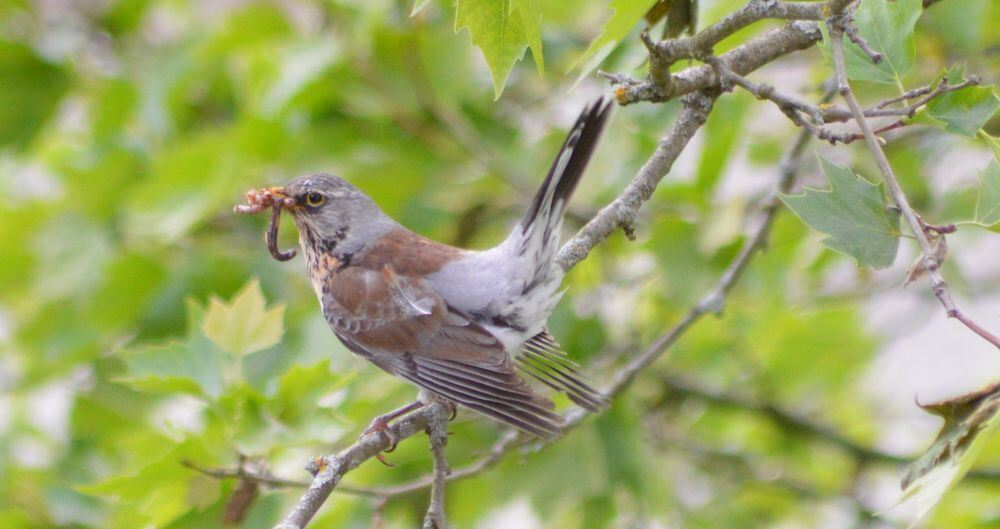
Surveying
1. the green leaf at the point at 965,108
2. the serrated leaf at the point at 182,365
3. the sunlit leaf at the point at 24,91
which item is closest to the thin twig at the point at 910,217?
the green leaf at the point at 965,108

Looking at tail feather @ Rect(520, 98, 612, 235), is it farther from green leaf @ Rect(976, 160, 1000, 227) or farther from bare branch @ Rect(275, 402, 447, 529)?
green leaf @ Rect(976, 160, 1000, 227)

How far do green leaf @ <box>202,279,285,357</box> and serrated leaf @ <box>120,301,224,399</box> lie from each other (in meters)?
0.06

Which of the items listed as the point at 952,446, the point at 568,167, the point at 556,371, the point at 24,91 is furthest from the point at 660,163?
the point at 24,91

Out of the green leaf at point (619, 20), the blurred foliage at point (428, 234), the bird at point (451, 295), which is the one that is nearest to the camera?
the green leaf at point (619, 20)

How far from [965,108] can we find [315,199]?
250 cm

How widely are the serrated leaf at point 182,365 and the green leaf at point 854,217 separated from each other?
1710mm

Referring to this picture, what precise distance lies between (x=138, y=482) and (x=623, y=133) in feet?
7.65

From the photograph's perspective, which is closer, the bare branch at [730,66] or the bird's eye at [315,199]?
the bare branch at [730,66]

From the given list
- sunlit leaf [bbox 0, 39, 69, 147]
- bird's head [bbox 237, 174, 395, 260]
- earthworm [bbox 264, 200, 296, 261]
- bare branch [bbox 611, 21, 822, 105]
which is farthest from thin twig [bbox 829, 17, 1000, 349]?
sunlit leaf [bbox 0, 39, 69, 147]

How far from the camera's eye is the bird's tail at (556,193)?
3.08 m

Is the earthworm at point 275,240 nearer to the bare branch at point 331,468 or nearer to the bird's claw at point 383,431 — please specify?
the bird's claw at point 383,431

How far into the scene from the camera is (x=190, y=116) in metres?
5.11

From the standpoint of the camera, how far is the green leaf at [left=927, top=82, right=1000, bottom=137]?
211 centimetres

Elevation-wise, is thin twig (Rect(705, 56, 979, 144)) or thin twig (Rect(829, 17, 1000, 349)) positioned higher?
thin twig (Rect(705, 56, 979, 144))
